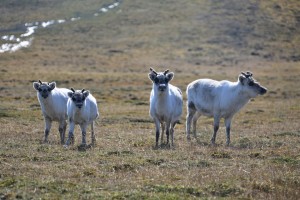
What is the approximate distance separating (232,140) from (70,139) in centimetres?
599

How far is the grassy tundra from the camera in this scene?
38.6 feet

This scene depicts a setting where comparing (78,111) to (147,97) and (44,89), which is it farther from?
(147,97)

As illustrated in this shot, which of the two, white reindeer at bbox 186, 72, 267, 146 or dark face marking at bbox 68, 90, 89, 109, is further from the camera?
white reindeer at bbox 186, 72, 267, 146

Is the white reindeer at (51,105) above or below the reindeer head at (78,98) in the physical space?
below

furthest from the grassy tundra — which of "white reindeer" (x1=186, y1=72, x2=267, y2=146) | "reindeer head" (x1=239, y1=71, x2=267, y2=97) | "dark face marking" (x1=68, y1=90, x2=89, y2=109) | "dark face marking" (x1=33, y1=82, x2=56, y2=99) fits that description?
"reindeer head" (x1=239, y1=71, x2=267, y2=97)

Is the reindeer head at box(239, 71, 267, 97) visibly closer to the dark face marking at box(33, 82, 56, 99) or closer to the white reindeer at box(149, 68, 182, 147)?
the white reindeer at box(149, 68, 182, 147)

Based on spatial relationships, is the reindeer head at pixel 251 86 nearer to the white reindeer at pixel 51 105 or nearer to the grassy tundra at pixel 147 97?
the grassy tundra at pixel 147 97

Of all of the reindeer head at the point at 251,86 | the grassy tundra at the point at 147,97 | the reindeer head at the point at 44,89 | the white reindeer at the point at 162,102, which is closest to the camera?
the grassy tundra at the point at 147,97

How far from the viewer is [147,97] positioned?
4219cm

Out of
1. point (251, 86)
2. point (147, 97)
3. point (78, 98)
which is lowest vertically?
point (147, 97)

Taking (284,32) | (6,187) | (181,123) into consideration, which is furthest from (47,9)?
(6,187)

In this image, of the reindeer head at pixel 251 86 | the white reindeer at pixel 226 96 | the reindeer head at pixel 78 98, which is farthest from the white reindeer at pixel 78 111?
the reindeer head at pixel 251 86

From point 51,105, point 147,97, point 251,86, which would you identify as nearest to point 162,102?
point 251,86

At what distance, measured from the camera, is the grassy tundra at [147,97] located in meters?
11.8
